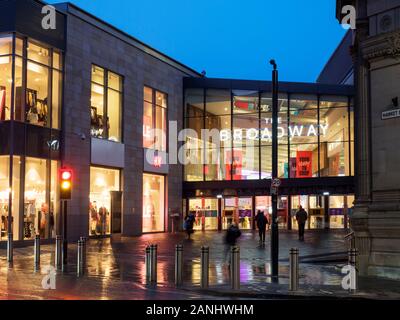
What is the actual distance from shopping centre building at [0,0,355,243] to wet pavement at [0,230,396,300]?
18.8ft

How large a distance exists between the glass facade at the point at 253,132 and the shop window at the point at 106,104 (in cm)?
927

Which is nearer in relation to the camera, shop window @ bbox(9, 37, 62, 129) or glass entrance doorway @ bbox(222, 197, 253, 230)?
shop window @ bbox(9, 37, 62, 129)

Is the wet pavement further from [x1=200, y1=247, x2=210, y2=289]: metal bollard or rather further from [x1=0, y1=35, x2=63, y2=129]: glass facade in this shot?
[x1=0, y1=35, x2=63, y2=129]: glass facade

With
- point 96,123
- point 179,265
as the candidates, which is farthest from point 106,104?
point 179,265

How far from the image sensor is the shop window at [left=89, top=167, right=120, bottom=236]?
34.9m

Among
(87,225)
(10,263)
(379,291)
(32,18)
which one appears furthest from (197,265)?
(32,18)

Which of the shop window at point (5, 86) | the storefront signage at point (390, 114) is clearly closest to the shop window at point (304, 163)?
the shop window at point (5, 86)

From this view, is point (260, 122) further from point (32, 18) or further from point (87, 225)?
point (32, 18)

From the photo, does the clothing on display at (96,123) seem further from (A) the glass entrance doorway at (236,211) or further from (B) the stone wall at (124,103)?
(A) the glass entrance doorway at (236,211)

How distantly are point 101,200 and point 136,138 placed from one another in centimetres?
556

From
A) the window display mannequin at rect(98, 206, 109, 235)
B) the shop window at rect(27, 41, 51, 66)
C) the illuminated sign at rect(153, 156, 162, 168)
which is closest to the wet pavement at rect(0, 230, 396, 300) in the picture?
the window display mannequin at rect(98, 206, 109, 235)

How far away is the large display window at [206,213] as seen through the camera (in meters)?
46.7

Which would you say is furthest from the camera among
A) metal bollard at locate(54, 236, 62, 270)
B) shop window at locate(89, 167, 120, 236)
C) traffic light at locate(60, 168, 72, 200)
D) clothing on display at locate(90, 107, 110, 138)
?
clothing on display at locate(90, 107, 110, 138)

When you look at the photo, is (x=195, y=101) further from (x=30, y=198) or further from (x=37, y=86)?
(x=30, y=198)
